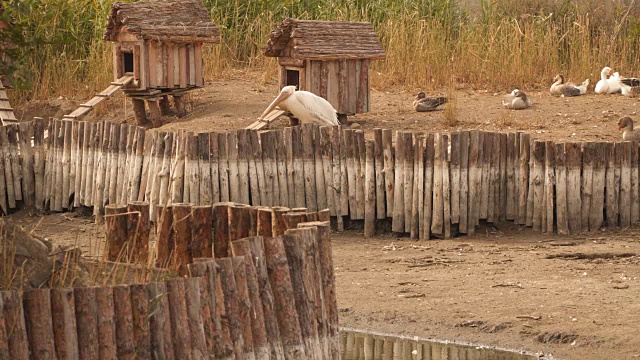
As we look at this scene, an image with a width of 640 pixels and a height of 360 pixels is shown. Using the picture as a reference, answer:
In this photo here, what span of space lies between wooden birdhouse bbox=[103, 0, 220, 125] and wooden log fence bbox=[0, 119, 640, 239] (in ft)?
9.69

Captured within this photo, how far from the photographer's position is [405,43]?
1856cm

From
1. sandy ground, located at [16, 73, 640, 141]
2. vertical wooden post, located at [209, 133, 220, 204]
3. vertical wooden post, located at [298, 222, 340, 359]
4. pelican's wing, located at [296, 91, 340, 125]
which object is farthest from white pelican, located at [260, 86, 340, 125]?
vertical wooden post, located at [298, 222, 340, 359]

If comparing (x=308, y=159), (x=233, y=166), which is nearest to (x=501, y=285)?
(x=308, y=159)

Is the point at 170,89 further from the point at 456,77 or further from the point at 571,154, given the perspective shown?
the point at 571,154

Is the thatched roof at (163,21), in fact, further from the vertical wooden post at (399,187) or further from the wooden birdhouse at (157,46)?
the vertical wooden post at (399,187)

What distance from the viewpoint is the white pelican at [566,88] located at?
1642 cm

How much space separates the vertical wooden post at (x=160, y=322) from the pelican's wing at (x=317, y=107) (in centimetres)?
799

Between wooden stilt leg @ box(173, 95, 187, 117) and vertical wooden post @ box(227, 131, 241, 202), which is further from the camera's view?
wooden stilt leg @ box(173, 95, 187, 117)

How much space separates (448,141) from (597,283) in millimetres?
2216

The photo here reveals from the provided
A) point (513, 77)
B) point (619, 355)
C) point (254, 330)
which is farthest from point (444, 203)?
point (513, 77)

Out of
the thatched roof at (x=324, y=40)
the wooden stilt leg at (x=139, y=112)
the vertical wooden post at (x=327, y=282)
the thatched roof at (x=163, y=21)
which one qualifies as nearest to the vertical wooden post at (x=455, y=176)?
the thatched roof at (x=324, y=40)

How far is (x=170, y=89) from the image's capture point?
1577cm

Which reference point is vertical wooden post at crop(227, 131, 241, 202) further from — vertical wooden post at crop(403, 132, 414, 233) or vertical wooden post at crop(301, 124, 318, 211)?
vertical wooden post at crop(403, 132, 414, 233)

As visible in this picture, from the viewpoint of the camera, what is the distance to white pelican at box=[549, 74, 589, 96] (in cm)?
1642
